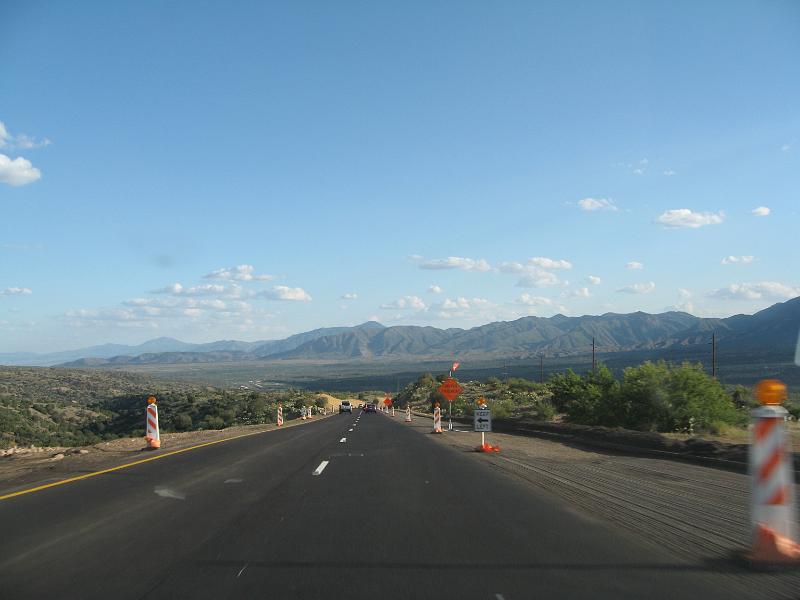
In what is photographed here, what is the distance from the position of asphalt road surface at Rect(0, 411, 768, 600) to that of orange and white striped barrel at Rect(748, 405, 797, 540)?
90 centimetres

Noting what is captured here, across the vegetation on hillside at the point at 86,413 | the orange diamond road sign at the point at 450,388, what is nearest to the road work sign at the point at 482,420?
the orange diamond road sign at the point at 450,388

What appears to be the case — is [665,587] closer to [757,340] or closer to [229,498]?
[229,498]

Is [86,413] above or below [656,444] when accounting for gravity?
below

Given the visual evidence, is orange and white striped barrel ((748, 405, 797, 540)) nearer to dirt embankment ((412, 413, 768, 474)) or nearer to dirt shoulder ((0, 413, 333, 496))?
dirt embankment ((412, 413, 768, 474))

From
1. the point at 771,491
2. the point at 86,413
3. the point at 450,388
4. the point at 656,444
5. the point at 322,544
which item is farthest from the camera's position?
the point at 86,413

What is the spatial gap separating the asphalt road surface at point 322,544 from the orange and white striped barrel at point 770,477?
905 millimetres

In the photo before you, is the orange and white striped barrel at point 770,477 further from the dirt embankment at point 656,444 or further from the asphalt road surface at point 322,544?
the dirt embankment at point 656,444

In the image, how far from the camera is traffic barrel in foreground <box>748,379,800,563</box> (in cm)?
702

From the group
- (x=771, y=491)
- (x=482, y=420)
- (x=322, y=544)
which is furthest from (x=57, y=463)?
(x=771, y=491)

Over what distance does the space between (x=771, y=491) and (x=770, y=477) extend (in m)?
0.15

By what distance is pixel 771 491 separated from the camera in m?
7.09

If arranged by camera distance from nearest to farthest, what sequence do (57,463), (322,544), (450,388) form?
(322,544) < (57,463) < (450,388)

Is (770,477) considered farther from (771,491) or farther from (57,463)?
(57,463)

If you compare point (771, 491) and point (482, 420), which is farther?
point (482, 420)
